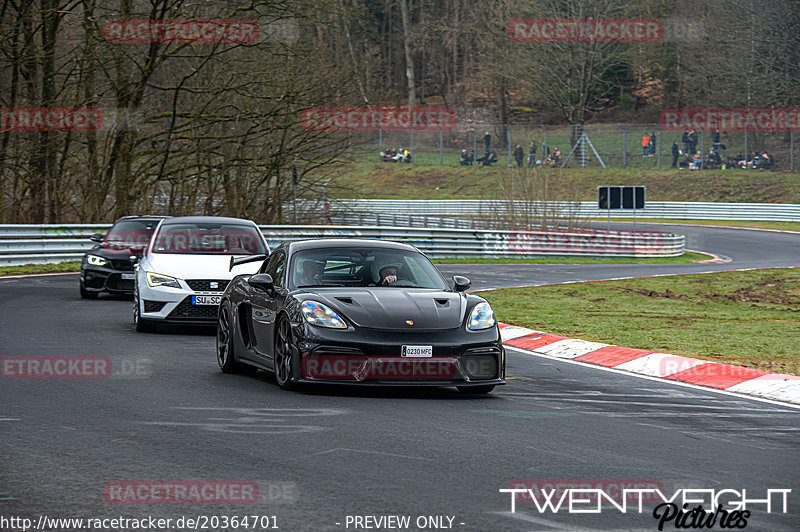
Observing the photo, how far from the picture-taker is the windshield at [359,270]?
1038cm

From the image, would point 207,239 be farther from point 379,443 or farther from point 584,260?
point 584,260

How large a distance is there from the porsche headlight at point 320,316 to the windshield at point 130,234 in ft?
36.9

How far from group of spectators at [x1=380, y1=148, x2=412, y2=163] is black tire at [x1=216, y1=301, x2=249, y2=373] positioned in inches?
2661

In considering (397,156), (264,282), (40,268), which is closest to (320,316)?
(264,282)

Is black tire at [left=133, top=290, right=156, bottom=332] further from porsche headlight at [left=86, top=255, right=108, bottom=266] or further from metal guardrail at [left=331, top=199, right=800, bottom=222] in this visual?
metal guardrail at [left=331, top=199, right=800, bottom=222]

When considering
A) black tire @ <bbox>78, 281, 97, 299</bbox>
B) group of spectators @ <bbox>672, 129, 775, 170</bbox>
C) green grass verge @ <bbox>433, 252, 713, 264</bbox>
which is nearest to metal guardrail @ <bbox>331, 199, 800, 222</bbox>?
group of spectators @ <bbox>672, 129, 775, 170</bbox>

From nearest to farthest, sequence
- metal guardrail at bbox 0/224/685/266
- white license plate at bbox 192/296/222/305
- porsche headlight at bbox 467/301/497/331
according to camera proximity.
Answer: porsche headlight at bbox 467/301/497/331
white license plate at bbox 192/296/222/305
metal guardrail at bbox 0/224/685/266

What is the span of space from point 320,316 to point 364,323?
0.40 m

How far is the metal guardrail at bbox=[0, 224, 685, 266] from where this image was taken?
28531 mm

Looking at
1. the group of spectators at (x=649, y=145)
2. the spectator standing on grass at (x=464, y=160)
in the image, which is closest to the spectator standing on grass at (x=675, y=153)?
the group of spectators at (x=649, y=145)

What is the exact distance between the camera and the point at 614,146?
234 feet

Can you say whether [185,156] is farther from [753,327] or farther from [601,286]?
[753,327]

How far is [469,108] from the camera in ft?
287

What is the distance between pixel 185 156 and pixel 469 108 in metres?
54.4
